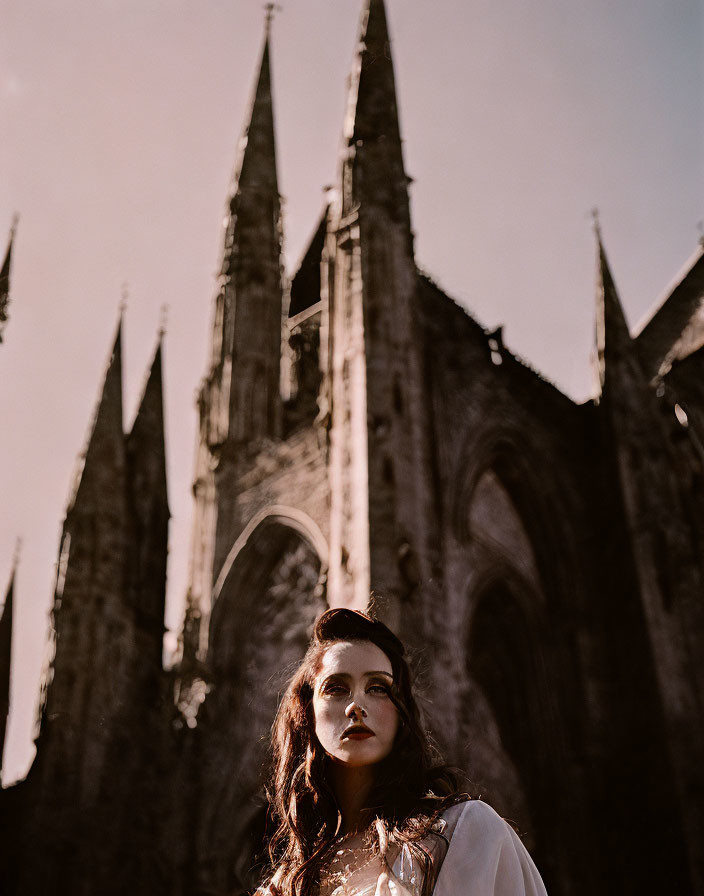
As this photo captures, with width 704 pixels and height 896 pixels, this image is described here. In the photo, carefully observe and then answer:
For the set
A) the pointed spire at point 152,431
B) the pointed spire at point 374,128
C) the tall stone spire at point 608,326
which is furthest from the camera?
the pointed spire at point 152,431

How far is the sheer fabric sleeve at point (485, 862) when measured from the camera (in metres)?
1.82

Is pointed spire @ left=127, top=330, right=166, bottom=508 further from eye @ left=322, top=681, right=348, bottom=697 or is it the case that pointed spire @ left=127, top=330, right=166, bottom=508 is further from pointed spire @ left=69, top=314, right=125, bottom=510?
eye @ left=322, top=681, right=348, bottom=697

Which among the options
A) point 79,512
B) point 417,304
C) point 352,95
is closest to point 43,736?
point 79,512

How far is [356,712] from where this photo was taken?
2189 mm

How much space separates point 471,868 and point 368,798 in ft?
1.23

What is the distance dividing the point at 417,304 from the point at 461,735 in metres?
5.25

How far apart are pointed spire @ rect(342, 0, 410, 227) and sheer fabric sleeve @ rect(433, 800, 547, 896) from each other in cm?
1206

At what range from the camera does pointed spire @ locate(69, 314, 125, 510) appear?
15891 millimetres

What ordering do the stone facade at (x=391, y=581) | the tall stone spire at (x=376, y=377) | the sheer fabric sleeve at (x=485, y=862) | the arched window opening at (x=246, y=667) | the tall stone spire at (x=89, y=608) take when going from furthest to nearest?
the tall stone spire at (x=89, y=608)
the arched window opening at (x=246, y=667)
the stone facade at (x=391, y=581)
the tall stone spire at (x=376, y=377)
the sheer fabric sleeve at (x=485, y=862)

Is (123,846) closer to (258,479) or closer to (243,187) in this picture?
(258,479)

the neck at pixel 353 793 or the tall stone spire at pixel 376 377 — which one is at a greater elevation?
the tall stone spire at pixel 376 377

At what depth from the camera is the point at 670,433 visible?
54.1ft

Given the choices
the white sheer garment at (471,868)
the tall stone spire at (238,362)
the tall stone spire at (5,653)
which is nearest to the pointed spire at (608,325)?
the tall stone spire at (238,362)

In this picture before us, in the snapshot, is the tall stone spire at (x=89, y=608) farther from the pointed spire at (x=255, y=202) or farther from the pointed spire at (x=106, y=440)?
the pointed spire at (x=255, y=202)
